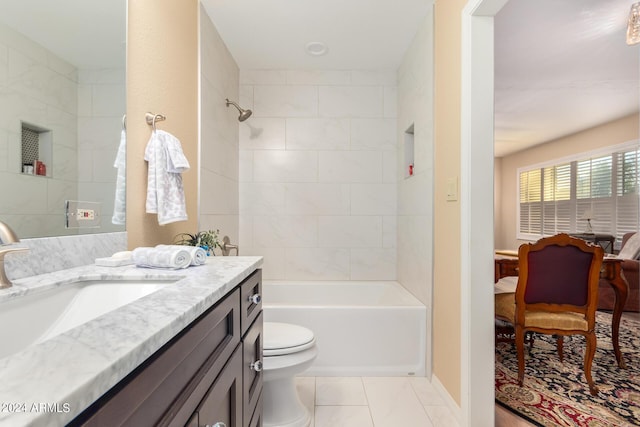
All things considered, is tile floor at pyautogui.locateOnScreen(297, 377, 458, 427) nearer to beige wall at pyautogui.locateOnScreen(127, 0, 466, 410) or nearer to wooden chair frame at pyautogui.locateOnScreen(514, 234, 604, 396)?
beige wall at pyautogui.locateOnScreen(127, 0, 466, 410)

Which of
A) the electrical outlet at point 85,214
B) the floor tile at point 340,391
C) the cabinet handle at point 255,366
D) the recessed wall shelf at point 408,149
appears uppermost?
the recessed wall shelf at point 408,149

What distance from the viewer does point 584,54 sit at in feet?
9.19

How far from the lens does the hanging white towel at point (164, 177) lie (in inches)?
56.2

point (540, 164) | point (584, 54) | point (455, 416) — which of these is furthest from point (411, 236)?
point (540, 164)

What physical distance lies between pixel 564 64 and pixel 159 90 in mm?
3439

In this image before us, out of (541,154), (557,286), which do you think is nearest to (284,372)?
(557,286)

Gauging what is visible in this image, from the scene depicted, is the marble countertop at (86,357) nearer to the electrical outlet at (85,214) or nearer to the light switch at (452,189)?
the electrical outlet at (85,214)

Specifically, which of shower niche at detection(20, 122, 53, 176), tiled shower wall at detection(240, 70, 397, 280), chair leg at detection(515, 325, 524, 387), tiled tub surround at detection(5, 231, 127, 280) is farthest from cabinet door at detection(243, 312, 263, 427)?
tiled shower wall at detection(240, 70, 397, 280)

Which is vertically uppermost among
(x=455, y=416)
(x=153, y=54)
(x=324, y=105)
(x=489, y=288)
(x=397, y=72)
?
(x=397, y=72)

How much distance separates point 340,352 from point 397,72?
2.40 meters

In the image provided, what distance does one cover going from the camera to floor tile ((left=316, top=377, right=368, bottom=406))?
1829mm

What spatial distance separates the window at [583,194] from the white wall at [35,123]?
19.7ft

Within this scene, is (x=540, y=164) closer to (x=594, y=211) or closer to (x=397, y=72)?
(x=594, y=211)

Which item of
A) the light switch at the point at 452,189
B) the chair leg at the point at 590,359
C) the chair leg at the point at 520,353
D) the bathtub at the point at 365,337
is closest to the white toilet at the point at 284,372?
the bathtub at the point at 365,337
